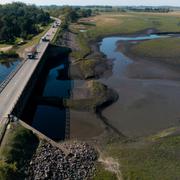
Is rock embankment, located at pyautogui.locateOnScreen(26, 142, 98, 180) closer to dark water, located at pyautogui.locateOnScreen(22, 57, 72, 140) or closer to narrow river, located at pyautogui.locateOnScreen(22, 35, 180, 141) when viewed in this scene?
narrow river, located at pyautogui.locateOnScreen(22, 35, 180, 141)

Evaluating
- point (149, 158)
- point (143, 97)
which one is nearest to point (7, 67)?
point (143, 97)

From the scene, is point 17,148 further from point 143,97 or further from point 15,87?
point 143,97

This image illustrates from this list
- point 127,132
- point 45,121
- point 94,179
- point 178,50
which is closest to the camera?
point 94,179

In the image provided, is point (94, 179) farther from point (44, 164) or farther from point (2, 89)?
point (2, 89)

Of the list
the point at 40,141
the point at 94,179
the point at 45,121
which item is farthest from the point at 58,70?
the point at 94,179

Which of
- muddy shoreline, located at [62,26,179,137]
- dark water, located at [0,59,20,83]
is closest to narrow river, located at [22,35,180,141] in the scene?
muddy shoreline, located at [62,26,179,137]

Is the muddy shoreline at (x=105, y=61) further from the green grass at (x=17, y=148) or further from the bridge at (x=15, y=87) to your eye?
the green grass at (x=17, y=148)

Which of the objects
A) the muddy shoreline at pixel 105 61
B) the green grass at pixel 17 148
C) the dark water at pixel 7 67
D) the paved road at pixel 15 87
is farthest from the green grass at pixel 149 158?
the dark water at pixel 7 67
